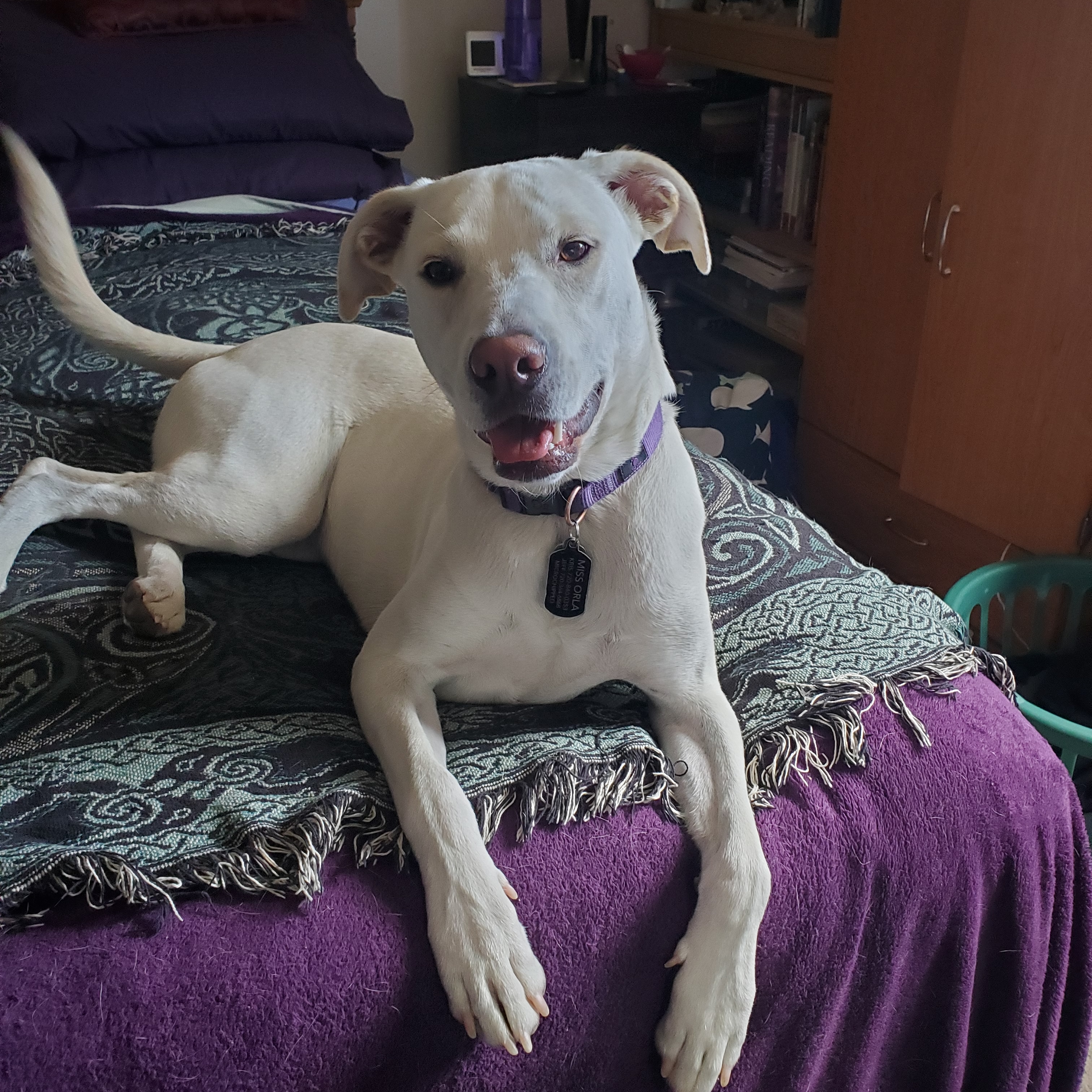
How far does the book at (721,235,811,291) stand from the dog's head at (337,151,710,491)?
6.04 ft

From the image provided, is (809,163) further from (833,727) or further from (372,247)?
(833,727)

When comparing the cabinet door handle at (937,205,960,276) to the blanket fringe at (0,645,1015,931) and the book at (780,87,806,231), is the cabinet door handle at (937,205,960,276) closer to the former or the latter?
the book at (780,87,806,231)

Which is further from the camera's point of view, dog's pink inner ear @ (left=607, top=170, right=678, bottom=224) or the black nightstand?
the black nightstand

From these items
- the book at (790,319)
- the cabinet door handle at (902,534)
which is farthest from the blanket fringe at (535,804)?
the book at (790,319)

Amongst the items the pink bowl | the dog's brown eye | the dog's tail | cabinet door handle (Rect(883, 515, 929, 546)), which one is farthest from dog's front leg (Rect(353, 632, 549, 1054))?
the pink bowl

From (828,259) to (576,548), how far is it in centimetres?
188

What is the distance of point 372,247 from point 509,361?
436 mm

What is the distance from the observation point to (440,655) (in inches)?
46.2

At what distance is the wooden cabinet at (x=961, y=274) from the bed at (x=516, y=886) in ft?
2.42

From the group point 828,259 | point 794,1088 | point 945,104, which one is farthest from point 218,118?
point 794,1088

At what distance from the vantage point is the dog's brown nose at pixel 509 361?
0.96 metres

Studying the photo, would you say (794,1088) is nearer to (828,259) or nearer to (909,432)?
(909,432)

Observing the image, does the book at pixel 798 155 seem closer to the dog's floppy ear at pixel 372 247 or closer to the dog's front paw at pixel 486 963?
the dog's floppy ear at pixel 372 247

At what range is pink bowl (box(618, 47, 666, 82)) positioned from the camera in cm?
334
